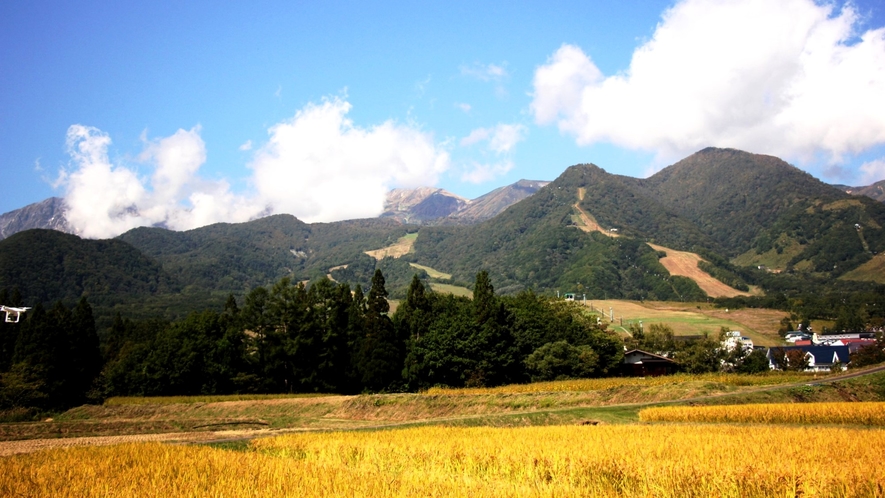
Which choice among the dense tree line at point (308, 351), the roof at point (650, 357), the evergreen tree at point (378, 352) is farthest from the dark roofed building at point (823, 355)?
the evergreen tree at point (378, 352)

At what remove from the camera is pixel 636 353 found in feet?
272

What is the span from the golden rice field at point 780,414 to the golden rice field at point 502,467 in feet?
26.9

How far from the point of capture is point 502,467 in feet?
52.6

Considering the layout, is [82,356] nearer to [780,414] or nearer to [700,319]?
[780,414]

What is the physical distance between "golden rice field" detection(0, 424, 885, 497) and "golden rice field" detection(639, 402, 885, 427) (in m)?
8.19

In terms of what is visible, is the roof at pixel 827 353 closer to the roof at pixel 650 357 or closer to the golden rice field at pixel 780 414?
the roof at pixel 650 357

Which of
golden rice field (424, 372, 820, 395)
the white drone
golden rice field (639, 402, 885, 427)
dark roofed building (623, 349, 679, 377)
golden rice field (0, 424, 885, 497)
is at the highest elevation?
the white drone

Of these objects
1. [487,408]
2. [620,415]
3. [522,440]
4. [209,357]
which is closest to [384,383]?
[209,357]

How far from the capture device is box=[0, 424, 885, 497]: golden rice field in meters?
12.4

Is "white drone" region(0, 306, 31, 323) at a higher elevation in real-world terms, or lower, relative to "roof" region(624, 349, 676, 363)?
higher

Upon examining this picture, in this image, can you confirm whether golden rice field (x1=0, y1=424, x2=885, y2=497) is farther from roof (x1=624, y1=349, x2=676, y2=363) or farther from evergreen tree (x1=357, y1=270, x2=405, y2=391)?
roof (x1=624, y1=349, x2=676, y2=363)

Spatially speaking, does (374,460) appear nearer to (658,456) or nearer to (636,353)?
(658,456)

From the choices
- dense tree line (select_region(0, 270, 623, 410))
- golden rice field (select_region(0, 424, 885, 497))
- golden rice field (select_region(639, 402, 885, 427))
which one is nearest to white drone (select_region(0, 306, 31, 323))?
dense tree line (select_region(0, 270, 623, 410))

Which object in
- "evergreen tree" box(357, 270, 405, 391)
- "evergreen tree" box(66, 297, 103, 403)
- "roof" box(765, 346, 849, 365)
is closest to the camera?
"evergreen tree" box(357, 270, 405, 391)
